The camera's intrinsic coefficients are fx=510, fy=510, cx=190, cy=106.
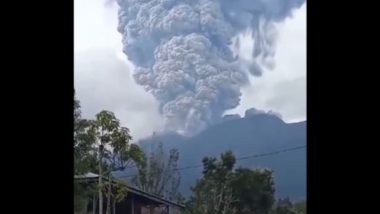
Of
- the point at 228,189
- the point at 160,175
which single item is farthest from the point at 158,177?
the point at 228,189

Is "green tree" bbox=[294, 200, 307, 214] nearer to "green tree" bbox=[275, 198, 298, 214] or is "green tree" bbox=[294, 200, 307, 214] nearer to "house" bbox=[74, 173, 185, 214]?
"green tree" bbox=[275, 198, 298, 214]

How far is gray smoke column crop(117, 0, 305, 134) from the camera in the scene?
148 cm

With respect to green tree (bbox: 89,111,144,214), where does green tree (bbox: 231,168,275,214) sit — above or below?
below

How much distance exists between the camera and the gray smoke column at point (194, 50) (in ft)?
4.85

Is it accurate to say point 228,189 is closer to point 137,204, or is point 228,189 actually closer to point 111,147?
point 137,204

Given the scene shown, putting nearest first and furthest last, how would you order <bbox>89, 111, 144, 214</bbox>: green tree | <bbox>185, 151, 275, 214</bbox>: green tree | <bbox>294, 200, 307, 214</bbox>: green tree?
1. <bbox>294, 200, 307, 214</bbox>: green tree
2. <bbox>185, 151, 275, 214</bbox>: green tree
3. <bbox>89, 111, 144, 214</bbox>: green tree

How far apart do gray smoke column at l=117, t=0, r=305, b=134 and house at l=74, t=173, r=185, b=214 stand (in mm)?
220

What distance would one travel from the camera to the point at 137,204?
146cm

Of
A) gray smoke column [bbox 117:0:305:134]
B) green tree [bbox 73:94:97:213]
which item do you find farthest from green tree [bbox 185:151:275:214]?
green tree [bbox 73:94:97:213]

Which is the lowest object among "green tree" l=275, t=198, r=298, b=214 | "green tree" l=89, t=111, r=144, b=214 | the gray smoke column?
"green tree" l=275, t=198, r=298, b=214

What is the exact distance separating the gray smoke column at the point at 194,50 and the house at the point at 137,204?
220 millimetres
